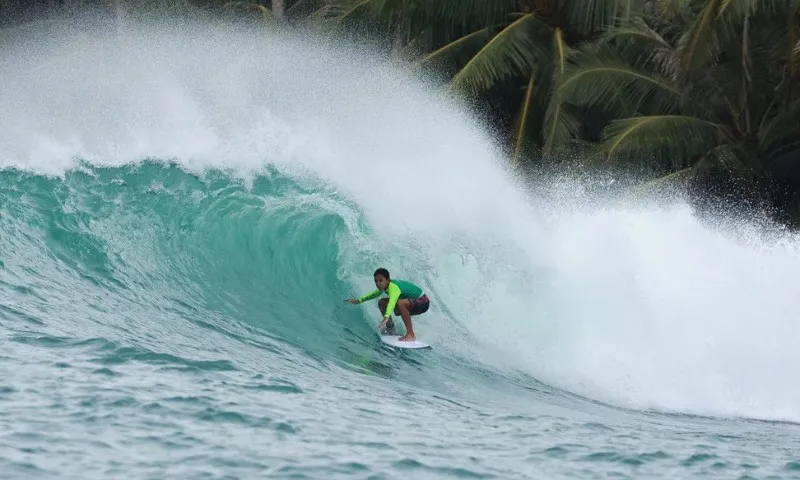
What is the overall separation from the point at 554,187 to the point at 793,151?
13.9ft

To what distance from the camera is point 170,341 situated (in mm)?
9945

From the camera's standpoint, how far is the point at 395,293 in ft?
37.7

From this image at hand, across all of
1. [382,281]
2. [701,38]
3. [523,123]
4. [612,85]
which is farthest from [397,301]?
[523,123]

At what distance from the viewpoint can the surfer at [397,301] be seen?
11.4m

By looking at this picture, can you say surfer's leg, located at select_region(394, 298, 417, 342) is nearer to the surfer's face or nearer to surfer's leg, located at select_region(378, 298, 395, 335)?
surfer's leg, located at select_region(378, 298, 395, 335)

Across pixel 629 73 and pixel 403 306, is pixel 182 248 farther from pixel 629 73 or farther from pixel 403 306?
pixel 629 73

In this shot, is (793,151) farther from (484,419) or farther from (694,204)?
(484,419)

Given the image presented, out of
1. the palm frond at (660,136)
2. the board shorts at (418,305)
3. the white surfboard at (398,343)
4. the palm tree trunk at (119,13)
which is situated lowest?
the white surfboard at (398,343)

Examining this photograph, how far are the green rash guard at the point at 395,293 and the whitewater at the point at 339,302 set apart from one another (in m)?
0.38

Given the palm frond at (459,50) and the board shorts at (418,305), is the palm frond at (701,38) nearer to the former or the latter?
the palm frond at (459,50)

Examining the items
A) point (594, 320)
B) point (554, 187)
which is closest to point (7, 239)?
point (594, 320)

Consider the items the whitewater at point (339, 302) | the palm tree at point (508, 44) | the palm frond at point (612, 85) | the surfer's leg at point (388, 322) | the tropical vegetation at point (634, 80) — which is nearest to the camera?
the whitewater at point (339, 302)

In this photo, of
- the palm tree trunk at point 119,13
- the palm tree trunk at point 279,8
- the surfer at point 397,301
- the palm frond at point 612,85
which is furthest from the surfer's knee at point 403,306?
the palm tree trunk at point 279,8

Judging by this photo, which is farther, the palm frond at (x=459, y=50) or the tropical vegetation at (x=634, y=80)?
the palm frond at (x=459, y=50)
